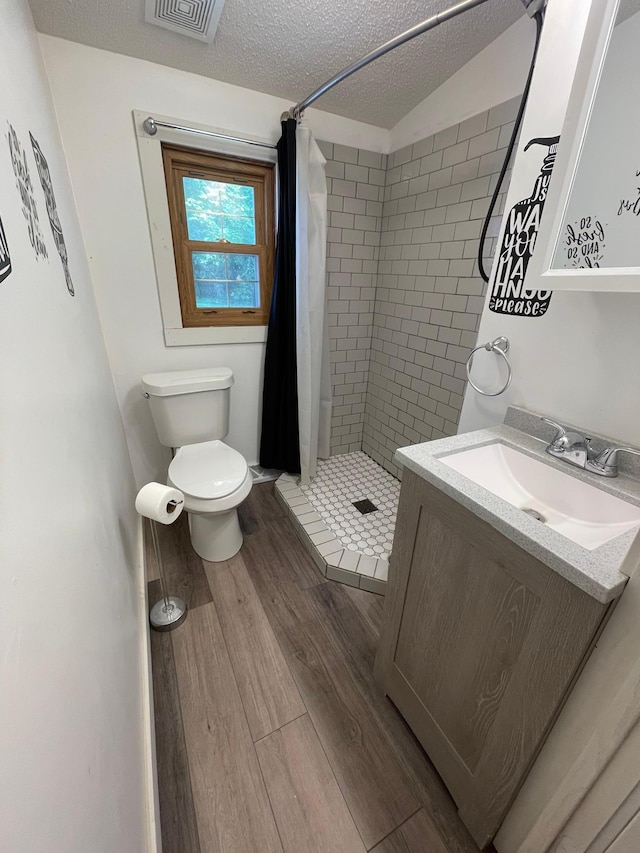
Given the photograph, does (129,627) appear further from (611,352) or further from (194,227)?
(194,227)

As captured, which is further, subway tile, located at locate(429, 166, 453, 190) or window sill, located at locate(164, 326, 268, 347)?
window sill, located at locate(164, 326, 268, 347)

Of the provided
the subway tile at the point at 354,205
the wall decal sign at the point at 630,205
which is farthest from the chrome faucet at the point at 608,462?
the subway tile at the point at 354,205

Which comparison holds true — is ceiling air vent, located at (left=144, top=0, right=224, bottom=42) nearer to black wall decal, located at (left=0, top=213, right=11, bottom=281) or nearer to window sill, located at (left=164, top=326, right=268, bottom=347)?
window sill, located at (left=164, top=326, right=268, bottom=347)

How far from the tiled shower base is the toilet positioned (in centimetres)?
44

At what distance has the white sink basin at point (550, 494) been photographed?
84cm

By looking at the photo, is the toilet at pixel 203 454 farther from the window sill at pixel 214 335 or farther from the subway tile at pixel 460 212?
the subway tile at pixel 460 212

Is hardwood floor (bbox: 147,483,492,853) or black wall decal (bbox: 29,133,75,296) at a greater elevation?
black wall decal (bbox: 29,133,75,296)

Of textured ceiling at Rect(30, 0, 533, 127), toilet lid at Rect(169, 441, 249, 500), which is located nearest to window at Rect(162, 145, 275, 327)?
→ textured ceiling at Rect(30, 0, 533, 127)

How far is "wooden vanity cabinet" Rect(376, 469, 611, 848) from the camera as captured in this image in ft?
2.15

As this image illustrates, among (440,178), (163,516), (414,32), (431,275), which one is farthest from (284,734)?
(440,178)

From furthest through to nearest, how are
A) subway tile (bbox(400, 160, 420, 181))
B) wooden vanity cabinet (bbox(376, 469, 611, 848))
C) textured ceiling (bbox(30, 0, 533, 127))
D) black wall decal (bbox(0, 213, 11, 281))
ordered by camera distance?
subway tile (bbox(400, 160, 420, 181)) → textured ceiling (bbox(30, 0, 533, 127)) → wooden vanity cabinet (bbox(376, 469, 611, 848)) → black wall decal (bbox(0, 213, 11, 281))

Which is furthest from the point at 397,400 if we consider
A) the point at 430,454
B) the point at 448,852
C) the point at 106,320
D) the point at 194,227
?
the point at 448,852

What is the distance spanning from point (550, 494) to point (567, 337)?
0.48 m

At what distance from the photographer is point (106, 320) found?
1749mm
